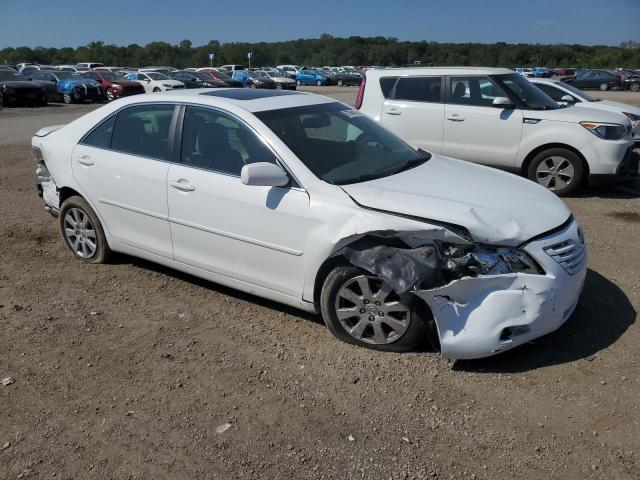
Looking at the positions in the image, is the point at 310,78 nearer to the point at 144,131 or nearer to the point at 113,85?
the point at 113,85

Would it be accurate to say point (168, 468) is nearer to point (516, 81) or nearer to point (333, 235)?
point (333, 235)

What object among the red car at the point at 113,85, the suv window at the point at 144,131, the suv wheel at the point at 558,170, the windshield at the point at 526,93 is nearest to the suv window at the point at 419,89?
the windshield at the point at 526,93

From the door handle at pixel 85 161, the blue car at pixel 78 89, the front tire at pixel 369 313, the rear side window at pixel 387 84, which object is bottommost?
the blue car at pixel 78 89

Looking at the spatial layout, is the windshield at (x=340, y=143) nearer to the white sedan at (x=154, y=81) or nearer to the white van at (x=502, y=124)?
the white van at (x=502, y=124)

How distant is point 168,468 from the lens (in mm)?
2748

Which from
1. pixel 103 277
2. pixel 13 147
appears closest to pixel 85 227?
pixel 103 277

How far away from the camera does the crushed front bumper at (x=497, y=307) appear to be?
328cm

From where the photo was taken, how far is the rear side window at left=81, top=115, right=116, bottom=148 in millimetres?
4867

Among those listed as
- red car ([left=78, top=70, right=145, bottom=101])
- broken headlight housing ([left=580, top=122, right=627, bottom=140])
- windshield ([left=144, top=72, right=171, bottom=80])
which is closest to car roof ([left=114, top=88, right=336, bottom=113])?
broken headlight housing ([left=580, top=122, right=627, bottom=140])

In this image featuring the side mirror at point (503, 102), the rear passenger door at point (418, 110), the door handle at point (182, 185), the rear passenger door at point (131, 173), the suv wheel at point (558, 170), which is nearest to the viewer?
the door handle at point (182, 185)

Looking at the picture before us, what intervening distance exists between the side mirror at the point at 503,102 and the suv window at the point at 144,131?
5.06 metres

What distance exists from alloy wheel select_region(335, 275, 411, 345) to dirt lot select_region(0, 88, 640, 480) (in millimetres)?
150

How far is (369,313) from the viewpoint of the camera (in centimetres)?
361

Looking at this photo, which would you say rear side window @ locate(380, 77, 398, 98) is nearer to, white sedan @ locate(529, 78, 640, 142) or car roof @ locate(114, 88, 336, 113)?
white sedan @ locate(529, 78, 640, 142)
